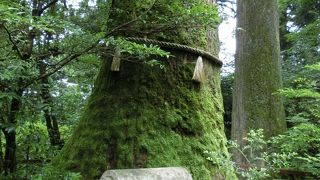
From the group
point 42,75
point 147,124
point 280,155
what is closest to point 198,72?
point 147,124

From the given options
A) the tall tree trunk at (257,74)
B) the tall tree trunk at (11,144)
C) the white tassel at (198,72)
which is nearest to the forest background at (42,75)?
the tall tree trunk at (11,144)

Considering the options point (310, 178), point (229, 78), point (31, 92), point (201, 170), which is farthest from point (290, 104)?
point (31, 92)

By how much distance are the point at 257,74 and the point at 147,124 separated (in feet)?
12.7

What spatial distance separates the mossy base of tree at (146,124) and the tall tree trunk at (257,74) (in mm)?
3116

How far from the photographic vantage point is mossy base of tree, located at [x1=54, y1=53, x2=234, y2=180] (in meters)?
2.46

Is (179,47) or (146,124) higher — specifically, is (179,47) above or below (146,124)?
above

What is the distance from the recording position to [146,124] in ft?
8.30

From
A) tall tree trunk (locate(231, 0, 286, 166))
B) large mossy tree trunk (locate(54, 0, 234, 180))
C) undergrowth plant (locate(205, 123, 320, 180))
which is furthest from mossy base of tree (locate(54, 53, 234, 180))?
tall tree trunk (locate(231, 0, 286, 166))

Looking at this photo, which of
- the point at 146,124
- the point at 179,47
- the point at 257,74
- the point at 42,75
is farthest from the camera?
the point at 257,74

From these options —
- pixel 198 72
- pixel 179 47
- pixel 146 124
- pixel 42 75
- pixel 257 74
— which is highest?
pixel 257 74

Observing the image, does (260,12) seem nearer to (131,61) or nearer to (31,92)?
(131,61)

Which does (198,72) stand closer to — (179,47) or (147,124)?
(179,47)

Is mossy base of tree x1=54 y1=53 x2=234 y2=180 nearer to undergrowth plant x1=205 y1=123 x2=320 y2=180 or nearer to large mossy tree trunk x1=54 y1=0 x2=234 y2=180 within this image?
large mossy tree trunk x1=54 y1=0 x2=234 y2=180

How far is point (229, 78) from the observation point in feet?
25.9
